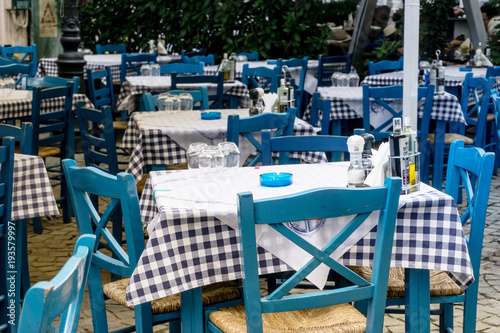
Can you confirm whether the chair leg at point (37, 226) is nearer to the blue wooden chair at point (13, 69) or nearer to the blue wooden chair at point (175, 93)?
the blue wooden chair at point (175, 93)

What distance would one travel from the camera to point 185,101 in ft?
18.1

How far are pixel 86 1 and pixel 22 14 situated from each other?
1595mm

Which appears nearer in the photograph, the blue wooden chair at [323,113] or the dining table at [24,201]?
the dining table at [24,201]

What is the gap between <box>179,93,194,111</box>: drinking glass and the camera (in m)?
5.51

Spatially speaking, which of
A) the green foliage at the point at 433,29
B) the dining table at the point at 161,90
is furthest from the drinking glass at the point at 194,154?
the green foliage at the point at 433,29

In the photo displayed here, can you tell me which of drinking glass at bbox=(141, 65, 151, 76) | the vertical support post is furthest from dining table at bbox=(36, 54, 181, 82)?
drinking glass at bbox=(141, 65, 151, 76)

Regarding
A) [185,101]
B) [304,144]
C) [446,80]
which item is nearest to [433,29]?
[446,80]

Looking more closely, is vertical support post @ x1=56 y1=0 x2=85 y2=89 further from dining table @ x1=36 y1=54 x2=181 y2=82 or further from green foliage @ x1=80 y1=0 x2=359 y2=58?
green foliage @ x1=80 y1=0 x2=359 y2=58

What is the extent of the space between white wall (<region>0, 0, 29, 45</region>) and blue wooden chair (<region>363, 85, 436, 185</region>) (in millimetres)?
9664

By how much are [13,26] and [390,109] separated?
10267mm

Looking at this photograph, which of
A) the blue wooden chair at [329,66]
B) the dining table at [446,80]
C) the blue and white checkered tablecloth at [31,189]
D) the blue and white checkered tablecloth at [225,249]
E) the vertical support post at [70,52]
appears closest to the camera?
the blue and white checkered tablecloth at [225,249]

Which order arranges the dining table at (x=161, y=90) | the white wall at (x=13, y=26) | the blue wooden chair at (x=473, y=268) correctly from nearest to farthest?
the blue wooden chair at (x=473, y=268)
the dining table at (x=161, y=90)
the white wall at (x=13, y=26)

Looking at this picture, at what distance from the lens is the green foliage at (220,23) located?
37.5 ft

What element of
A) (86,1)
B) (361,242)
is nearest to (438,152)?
(361,242)
